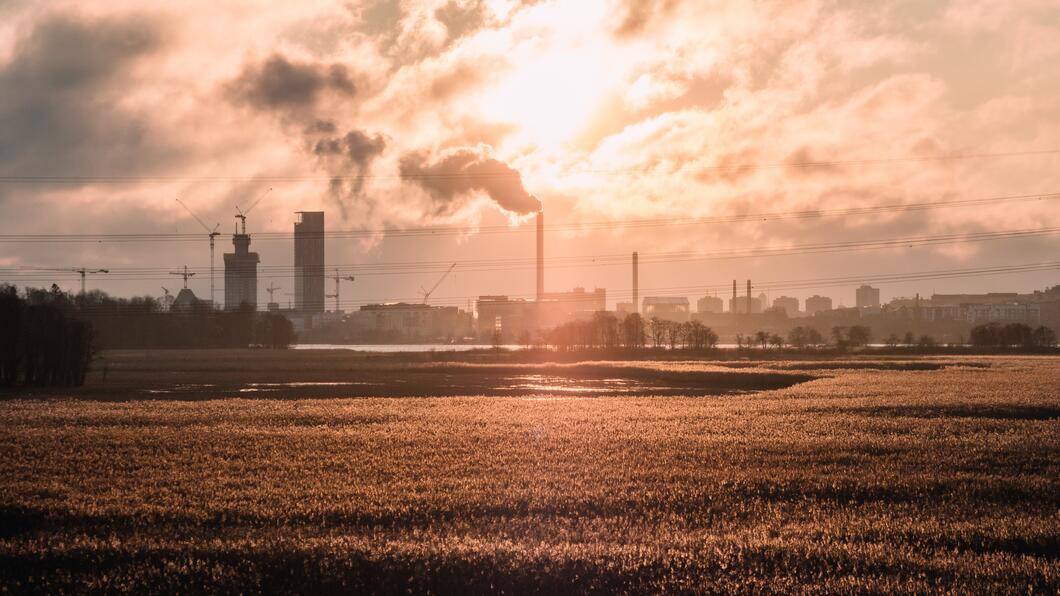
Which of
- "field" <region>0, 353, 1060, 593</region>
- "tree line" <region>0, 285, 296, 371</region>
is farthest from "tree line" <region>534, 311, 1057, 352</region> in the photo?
"field" <region>0, 353, 1060, 593</region>

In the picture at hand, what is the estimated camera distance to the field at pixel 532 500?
14.6m

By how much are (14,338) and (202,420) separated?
130 ft

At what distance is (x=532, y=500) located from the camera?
20.6 metres

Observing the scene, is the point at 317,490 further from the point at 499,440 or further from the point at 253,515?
the point at 499,440

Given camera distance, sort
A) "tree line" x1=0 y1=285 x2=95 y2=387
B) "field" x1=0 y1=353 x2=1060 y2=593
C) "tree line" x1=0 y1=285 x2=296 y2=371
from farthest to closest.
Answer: "tree line" x1=0 y1=285 x2=296 y2=371 < "tree line" x1=0 y1=285 x2=95 y2=387 < "field" x1=0 y1=353 x2=1060 y2=593

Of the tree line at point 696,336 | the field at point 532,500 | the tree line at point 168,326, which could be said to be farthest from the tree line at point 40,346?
the tree line at point 696,336

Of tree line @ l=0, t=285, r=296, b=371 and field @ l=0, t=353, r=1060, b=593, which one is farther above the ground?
tree line @ l=0, t=285, r=296, b=371

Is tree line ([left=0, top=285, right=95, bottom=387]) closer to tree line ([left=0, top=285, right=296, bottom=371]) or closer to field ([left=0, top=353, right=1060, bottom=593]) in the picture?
field ([left=0, top=353, right=1060, bottom=593])

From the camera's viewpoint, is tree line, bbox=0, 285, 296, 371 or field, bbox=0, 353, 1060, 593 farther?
tree line, bbox=0, 285, 296, 371

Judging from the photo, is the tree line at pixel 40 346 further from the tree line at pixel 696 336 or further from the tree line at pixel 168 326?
the tree line at pixel 696 336

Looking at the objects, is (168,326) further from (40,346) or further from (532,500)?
(532,500)

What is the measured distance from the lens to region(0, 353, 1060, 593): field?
576 inches

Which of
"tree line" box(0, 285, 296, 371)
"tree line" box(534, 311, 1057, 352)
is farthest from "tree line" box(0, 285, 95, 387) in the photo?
"tree line" box(534, 311, 1057, 352)

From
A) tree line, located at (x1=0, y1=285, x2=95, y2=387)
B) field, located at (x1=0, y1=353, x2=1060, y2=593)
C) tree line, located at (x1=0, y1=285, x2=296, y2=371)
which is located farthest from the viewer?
tree line, located at (x1=0, y1=285, x2=296, y2=371)
